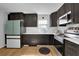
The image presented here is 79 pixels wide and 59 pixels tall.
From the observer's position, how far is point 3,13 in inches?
200

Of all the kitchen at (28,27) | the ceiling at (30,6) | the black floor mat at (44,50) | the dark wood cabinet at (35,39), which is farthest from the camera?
the dark wood cabinet at (35,39)

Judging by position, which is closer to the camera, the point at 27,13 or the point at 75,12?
the point at 75,12

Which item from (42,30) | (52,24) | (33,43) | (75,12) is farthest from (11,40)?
(75,12)

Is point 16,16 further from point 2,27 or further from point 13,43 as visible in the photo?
point 13,43

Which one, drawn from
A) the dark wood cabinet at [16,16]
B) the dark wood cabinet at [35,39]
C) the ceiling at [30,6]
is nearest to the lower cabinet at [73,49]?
the ceiling at [30,6]

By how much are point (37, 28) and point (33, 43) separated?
0.90 metres

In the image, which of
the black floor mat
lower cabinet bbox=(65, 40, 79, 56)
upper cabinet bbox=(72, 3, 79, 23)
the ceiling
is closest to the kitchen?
the ceiling

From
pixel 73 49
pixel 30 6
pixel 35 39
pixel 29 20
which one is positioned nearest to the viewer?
pixel 73 49

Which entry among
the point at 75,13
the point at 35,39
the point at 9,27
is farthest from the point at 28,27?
the point at 75,13

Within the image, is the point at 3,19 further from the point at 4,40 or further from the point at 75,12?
the point at 75,12

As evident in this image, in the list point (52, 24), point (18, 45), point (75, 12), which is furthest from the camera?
point (52, 24)

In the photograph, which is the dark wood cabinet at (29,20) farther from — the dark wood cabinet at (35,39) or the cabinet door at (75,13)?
the cabinet door at (75,13)

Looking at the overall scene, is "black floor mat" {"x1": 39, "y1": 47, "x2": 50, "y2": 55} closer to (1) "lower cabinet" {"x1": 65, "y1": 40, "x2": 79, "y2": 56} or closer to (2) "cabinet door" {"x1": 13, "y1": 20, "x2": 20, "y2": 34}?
(1) "lower cabinet" {"x1": 65, "y1": 40, "x2": 79, "y2": 56}

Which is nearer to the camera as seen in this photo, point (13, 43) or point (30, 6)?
point (30, 6)
